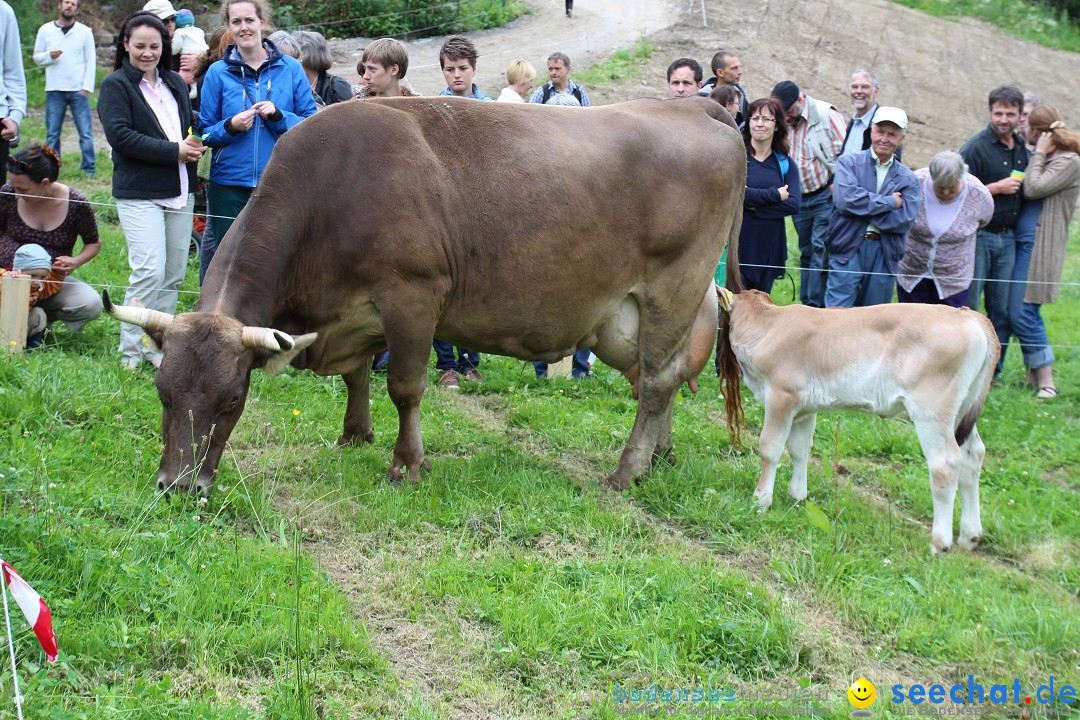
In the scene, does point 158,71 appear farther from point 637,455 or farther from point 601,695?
point 601,695

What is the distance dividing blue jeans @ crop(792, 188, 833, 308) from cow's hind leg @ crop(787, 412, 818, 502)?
3295mm

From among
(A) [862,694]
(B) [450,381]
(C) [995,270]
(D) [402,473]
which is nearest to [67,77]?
(B) [450,381]

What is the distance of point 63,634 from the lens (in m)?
4.16

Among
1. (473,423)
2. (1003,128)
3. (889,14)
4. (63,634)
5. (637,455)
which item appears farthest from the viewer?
(889,14)

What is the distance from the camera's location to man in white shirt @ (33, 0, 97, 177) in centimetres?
1366

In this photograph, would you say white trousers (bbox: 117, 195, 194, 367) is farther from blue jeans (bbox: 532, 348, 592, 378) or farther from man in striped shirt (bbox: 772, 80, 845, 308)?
man in striped shirt (bbox: 772, 80, 845, 308)

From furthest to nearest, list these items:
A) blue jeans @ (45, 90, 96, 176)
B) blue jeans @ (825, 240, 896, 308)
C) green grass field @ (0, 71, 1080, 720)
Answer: blue jeans @ (45, 90, 96, 176) → blue jeans @ (825, 240, 896, 308) → green grass field @ (0, 71, 1080, 720)

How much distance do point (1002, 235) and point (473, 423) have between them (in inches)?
210

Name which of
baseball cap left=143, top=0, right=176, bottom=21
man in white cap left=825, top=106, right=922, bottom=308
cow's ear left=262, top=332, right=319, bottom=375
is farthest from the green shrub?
cow's ear left=262, top=332, right=319, bottom=375

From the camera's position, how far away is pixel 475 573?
521cm

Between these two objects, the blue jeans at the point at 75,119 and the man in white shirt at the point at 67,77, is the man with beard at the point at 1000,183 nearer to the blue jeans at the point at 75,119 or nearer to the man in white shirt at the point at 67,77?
the blue jeans at the point at 75,119

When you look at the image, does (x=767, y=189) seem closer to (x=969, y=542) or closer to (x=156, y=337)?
(x=969, y=542)

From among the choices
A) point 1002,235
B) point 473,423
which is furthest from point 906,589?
point 1002,235

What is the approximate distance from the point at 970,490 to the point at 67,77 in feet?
40.4
